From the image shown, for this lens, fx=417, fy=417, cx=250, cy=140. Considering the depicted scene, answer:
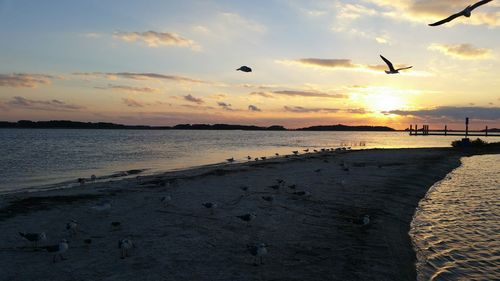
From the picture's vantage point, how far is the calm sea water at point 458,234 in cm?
1106

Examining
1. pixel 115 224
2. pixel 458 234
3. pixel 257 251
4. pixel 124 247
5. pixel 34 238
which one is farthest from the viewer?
pixel 458 234

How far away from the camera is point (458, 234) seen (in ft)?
48.2

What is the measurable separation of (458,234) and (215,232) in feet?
28.0

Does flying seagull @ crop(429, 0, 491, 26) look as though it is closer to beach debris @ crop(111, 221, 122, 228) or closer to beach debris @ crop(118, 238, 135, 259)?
beach debris @ crop(118, 238, 135, 259)

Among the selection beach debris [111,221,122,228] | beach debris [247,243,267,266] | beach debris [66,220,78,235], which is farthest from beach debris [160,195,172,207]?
beach debris [247,243,267,266]

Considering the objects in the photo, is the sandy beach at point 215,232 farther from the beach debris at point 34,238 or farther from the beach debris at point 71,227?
the beach debris at point 34,238

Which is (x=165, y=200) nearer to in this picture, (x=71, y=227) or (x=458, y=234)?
(x=71, y=227)

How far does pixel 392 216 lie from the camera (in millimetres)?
16828

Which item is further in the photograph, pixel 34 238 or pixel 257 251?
pixel 34 238

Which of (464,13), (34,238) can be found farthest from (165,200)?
(464,13)

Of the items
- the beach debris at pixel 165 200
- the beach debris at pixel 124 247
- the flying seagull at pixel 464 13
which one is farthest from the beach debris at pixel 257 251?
the beach debris at pixel 165 200

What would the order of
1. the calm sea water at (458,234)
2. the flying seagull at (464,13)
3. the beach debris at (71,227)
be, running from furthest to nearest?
the beach debris at (71,227), the calm sea water at (458,234), the flying seagull at (464,13)

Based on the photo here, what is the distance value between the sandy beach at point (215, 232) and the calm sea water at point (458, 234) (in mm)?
525

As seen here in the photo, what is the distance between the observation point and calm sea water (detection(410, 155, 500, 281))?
36.3 feet
